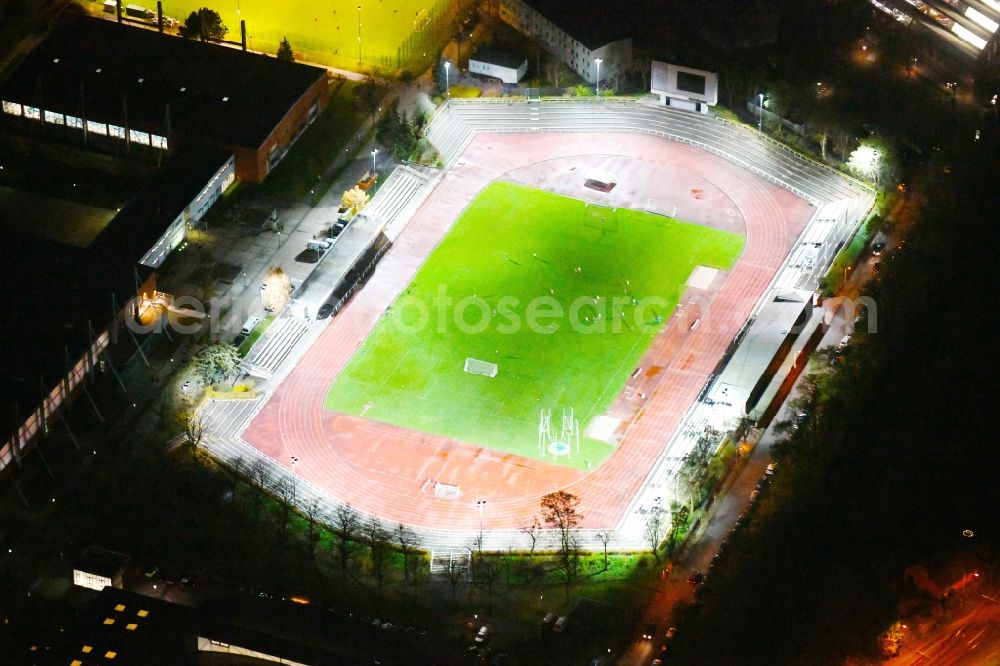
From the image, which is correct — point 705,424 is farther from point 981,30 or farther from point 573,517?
point 981,30

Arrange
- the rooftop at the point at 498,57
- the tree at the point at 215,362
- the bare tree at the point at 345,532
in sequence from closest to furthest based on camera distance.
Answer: the bare tree at the point at 345,532, the tree at the point at 215,362, the rooftop at the point at 498,57

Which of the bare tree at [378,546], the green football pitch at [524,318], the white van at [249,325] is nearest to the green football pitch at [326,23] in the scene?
the green football pitch at [524,318]

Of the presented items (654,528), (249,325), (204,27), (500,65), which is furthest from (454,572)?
(204,27)

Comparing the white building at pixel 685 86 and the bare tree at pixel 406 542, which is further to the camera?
the white building at pixel 685 86

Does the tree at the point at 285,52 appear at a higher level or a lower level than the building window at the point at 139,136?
higher

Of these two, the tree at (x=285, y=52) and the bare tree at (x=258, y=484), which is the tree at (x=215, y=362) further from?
the tree at (x=285, y=52)
